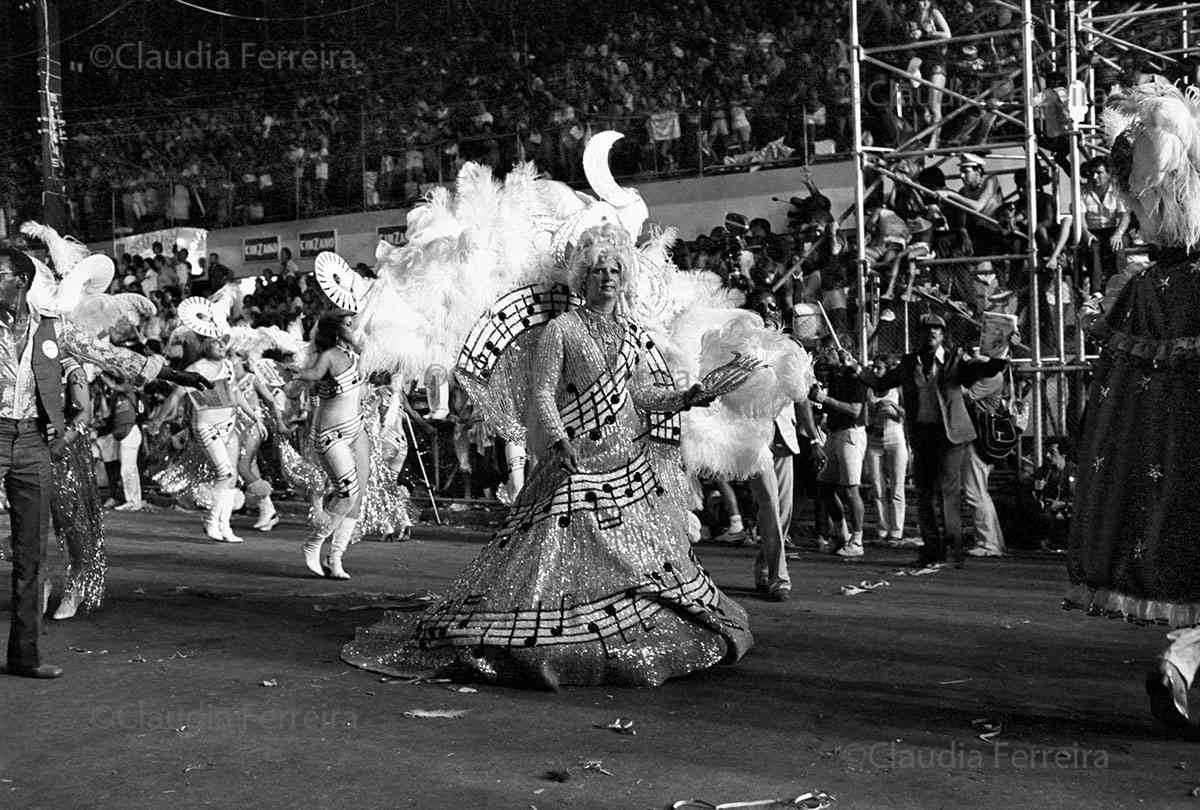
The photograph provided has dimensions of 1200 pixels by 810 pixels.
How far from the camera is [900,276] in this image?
1219 cm

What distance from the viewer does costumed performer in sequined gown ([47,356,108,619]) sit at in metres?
7.57

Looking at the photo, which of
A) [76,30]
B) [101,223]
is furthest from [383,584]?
[76,30]

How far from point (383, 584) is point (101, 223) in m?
18.2

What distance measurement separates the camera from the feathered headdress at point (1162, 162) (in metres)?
5.00

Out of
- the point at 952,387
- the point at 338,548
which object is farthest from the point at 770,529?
the point at 338,548

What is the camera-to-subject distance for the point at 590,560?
5.97m

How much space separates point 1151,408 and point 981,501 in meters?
6.03

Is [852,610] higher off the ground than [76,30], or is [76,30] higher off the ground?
[76,30]

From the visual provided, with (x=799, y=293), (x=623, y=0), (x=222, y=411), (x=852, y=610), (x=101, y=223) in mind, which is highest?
(x=623, y=0)

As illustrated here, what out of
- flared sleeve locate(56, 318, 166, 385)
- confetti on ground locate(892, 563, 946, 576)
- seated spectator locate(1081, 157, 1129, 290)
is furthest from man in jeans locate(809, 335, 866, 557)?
flared sleeve locate(56, 318, 166, 385)

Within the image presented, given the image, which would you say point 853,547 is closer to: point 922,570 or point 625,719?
point 922,570

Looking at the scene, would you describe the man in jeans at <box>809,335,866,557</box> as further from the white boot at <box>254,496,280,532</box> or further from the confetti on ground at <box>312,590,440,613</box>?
the white boot at <box>254,496,280,532</box>

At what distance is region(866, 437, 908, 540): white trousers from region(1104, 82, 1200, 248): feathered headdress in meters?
6.55

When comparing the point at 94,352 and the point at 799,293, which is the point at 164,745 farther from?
the point at 799,293
